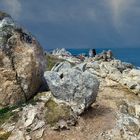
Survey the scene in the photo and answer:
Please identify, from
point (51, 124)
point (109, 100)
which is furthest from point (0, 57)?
point (109, 100)

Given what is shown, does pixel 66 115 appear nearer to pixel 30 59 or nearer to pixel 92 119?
pixel 92 119

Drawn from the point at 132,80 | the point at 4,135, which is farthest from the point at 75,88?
the point at 132,80

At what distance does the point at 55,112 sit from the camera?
31.3 metres

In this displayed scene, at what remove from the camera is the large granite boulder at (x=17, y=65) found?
3331 cm

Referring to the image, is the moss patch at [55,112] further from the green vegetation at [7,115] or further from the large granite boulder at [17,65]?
the large granite boulder at [17,65]

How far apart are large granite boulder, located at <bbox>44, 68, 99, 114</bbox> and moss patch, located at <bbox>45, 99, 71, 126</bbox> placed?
0.67m

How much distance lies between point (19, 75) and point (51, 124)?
15.7ft

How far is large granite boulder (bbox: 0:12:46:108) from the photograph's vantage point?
33.3 m

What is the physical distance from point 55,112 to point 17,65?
15.1ft

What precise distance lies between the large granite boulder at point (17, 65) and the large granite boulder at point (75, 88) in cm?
171

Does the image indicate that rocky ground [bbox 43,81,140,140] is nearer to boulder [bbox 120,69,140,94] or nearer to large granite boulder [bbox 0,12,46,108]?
large granite boulder [bbox 0,12,46,108]

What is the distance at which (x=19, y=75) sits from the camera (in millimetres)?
33562

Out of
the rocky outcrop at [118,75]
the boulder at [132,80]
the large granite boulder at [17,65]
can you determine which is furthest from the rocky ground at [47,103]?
the rocky outcrop at [118,75]

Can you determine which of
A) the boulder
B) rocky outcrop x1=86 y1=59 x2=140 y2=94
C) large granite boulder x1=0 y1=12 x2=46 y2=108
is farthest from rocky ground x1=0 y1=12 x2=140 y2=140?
rocky outcrop x1=86 y1=59 x2=140 y2=94
